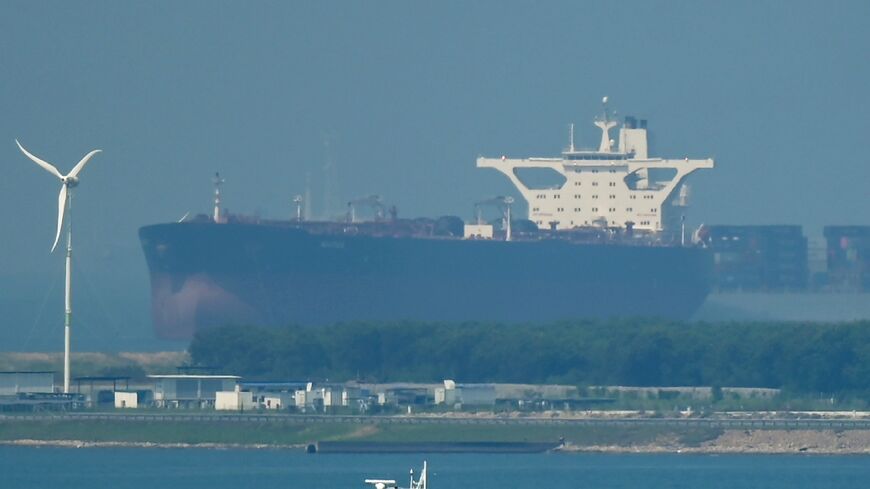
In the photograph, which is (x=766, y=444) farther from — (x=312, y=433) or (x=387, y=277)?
(x=387, y=277)

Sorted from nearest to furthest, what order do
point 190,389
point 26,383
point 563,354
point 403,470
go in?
point 403,470 < point 190,389 < point 26,383 < point 563,354

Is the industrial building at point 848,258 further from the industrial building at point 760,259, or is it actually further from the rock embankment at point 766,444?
the rock embankment at point 766,444

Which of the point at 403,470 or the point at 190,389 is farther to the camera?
the point at 190,389

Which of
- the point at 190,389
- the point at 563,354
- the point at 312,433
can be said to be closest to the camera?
the point at 312,433

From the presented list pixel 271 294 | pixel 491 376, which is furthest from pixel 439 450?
pixel 271 294

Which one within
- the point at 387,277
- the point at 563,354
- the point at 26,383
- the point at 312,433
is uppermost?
the point at 387,277

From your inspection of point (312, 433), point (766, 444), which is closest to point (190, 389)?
point (312, 433)

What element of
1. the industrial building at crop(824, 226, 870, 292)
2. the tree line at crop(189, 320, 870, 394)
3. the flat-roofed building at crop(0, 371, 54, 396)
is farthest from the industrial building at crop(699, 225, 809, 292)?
the flat-roofed building at crop(0, 371, 54, 396)

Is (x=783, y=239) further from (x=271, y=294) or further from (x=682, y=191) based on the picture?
(x=271, y=294)
